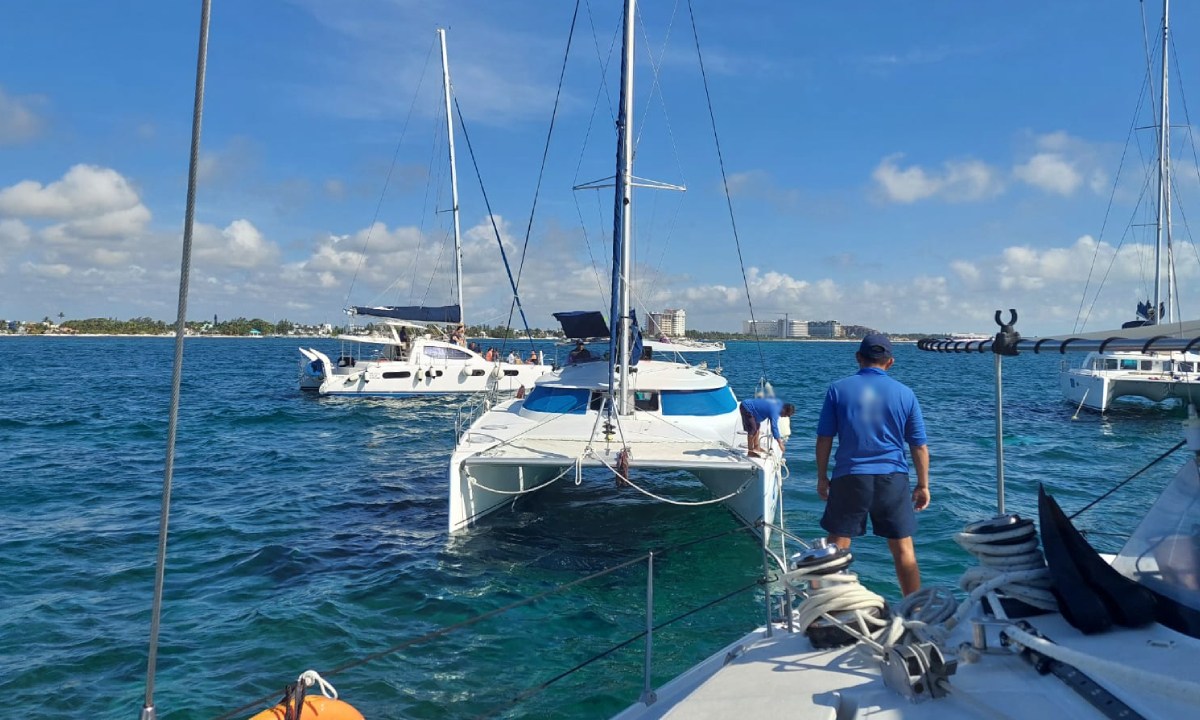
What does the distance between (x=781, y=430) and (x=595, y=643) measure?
16.8 ft

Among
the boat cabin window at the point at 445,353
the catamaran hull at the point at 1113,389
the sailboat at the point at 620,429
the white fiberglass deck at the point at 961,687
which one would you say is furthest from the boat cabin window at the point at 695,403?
the boat cabin window at the point at 445,353

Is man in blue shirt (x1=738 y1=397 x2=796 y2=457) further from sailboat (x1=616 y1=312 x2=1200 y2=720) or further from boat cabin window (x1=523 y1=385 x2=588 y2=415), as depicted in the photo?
sailboat (x1=616 y1=312 x2=1200 y2=720)

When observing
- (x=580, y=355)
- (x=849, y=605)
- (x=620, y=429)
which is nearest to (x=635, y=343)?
(x=580, y=355)

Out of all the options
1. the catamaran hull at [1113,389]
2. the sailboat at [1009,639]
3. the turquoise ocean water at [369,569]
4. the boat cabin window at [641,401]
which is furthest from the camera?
the catamaran hull at [1113,389]

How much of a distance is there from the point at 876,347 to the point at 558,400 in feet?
24.0

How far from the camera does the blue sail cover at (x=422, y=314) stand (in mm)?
32312

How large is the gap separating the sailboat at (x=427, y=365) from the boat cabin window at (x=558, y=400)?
17796 millimetres

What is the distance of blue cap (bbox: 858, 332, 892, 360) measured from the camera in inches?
196

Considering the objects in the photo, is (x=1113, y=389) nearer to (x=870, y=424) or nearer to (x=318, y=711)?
(x=870, y=424)

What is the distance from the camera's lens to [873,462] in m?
4.77

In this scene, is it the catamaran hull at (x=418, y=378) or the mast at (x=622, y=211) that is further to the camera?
the catamaran hull at (x=418, y=378)

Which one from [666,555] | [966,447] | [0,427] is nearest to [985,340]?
[666,555]

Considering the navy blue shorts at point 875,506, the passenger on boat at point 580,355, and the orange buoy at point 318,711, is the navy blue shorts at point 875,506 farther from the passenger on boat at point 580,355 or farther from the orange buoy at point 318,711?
the passenger on boat at point 580,355

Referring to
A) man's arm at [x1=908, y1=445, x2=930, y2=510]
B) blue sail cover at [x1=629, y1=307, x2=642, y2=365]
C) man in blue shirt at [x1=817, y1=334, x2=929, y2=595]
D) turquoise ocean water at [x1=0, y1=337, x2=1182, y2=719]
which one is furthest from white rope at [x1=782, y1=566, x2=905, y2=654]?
blue sail cover at [x1=629, y1=307, x2=642, y2=365]
